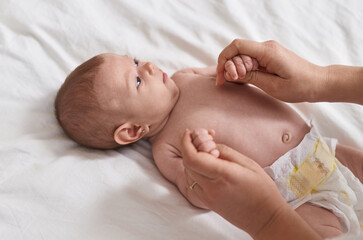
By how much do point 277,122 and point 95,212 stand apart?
2.38 ft

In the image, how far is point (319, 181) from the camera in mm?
1265

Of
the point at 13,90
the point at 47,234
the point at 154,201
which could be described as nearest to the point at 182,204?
the point at 154,201

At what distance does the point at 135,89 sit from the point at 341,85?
0.73 m

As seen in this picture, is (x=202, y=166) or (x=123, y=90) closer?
(x=202, y=166)

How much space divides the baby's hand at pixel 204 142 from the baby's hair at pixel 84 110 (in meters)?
0.45

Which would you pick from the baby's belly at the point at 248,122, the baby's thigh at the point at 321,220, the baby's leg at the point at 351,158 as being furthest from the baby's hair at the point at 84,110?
the baby's leg at the point at 351,158

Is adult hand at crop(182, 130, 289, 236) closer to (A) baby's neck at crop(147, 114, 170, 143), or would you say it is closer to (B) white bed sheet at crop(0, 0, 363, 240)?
(B) white bed sheet at crop(0, 0, 363, 240)

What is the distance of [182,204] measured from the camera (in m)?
1.24

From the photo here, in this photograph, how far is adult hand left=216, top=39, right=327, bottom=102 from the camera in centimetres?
123

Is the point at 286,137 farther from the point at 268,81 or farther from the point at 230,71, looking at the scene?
the point at 230,71

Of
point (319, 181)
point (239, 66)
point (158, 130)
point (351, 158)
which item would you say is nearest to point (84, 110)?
point (158, 130)

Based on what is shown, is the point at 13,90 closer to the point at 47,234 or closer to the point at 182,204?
the point at 47,234

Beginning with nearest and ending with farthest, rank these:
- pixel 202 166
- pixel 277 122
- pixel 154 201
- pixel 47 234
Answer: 1. pixel 202 166
2. pixel 47 234
3. pixel 154 201
4. pixel 277 122

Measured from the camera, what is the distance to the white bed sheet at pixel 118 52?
115cm
